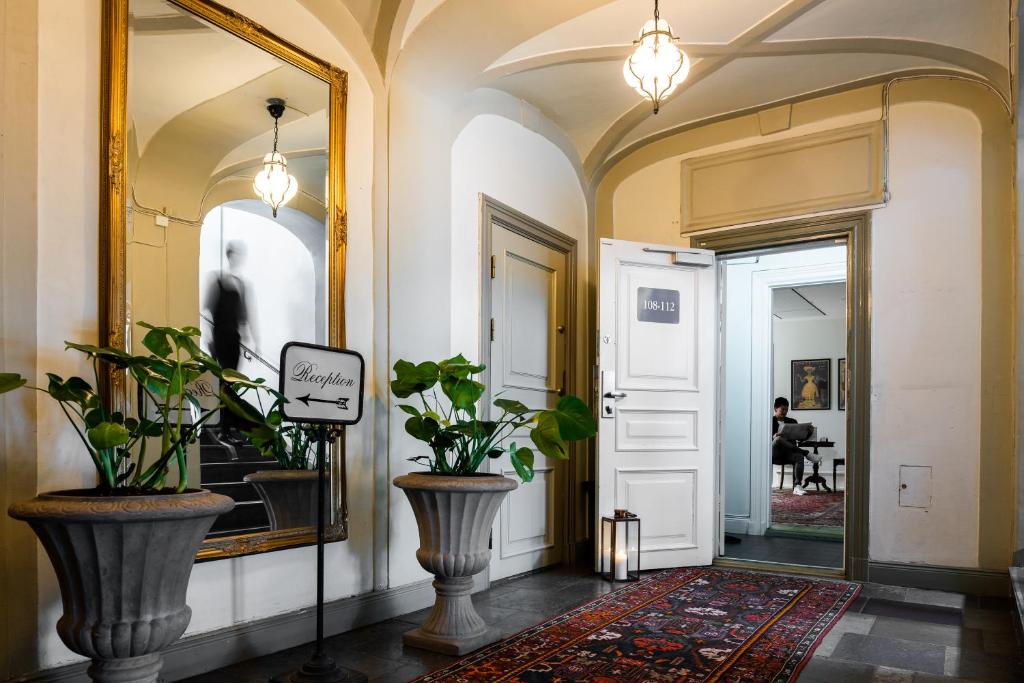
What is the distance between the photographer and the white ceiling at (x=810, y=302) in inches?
472

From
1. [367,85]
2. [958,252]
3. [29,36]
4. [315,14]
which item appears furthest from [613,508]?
[29,36]

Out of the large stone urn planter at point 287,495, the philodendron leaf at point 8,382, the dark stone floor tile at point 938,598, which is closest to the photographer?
the philodendron leaf at point 8,382

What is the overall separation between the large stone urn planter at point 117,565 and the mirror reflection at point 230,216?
689 millimetres

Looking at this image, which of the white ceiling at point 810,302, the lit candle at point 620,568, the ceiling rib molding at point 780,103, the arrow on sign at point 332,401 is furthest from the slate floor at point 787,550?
the white ceiling at point 810,302

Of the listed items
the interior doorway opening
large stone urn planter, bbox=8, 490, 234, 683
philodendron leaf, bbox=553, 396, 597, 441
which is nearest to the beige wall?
the interior doorway opening

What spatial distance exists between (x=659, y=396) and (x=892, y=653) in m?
2.25

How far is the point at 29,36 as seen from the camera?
248 centimetres

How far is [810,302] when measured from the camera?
12.9 m

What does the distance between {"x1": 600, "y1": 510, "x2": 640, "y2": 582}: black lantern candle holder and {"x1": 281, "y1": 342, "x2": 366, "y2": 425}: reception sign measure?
7.50 ft

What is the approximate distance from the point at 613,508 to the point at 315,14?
3.33m

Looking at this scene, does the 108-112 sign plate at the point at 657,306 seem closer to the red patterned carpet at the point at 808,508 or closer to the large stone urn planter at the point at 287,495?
the large stone urn planter at the point at 287,495

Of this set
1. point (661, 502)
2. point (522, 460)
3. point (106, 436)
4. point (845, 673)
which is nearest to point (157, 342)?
point (106, 436)

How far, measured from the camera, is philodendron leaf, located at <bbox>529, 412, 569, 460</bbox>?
10.9 feet

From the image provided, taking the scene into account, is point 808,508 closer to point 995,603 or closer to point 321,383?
point 995,603
